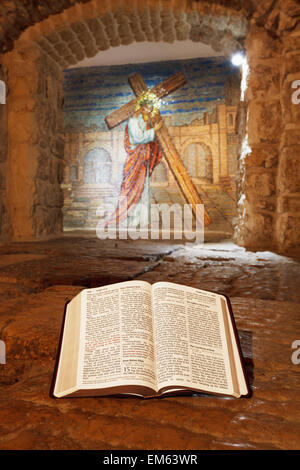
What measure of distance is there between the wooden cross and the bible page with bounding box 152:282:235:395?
7.94m

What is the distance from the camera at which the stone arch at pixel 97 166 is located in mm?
11125

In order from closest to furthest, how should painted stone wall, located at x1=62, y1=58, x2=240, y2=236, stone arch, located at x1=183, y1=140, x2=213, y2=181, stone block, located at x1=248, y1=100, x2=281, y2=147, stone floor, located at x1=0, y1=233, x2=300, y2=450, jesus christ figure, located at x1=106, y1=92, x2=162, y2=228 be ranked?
stone floor, located at x1=0, y1=233, x2=300, y2=450 < stone block, located at x1=248, y1=100, x2=281, y2=147 < jesus christ figure, located at x1=106, y1=92, x2=162, y2=228 < painted stone wall, located at x1=62, y1=58, x2=240, y2=236 < stone arch, located at x1=183, y1=140, x2=213, y2=181

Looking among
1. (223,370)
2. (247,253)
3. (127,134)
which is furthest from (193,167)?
(223,370)

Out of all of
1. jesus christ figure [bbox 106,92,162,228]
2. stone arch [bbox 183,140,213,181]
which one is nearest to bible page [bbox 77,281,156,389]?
jesus christ figure [bbox 106,92,162,228]

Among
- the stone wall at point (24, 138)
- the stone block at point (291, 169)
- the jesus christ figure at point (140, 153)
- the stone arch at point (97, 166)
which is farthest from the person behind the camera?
the stone arch at point (97, 166)

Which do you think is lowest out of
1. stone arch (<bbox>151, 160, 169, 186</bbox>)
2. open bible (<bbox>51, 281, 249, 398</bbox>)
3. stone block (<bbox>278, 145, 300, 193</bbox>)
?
open bible (<bbox>51, 281, 249, 398</bbox>)

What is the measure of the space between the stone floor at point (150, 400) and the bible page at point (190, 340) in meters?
0.06

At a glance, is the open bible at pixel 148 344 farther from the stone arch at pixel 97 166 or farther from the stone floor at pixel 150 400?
the stone arch at pixel 97 166


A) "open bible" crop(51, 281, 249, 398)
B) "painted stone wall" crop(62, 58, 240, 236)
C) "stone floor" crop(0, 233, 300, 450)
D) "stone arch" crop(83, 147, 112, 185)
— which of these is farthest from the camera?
"stone arch" crop(83, 147, 112, 185)

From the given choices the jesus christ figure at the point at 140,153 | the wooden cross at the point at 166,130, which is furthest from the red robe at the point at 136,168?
the wooden cross at the point at 166,130

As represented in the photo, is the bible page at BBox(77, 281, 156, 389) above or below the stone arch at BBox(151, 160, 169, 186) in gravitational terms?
below

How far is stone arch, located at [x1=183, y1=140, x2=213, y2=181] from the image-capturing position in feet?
35.0

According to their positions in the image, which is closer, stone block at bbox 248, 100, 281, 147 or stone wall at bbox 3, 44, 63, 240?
stone block at bbox 248, 100, 281, 147

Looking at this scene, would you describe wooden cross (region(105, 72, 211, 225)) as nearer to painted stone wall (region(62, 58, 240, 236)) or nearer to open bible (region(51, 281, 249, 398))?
painted stone wall (region(62, 58, 240, 236))
